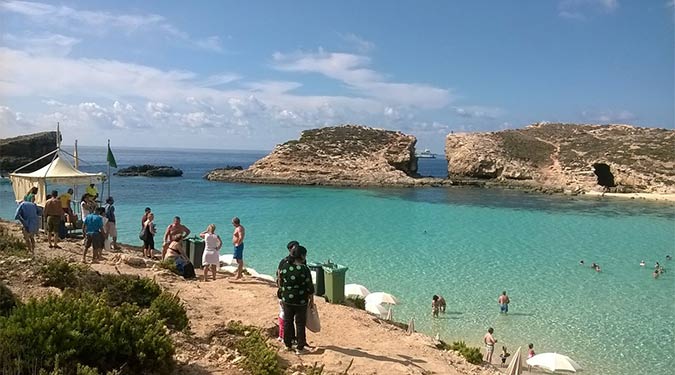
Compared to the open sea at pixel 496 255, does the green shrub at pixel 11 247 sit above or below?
above

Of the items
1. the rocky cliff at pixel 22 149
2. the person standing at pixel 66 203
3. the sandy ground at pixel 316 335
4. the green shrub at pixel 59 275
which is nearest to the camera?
the sandy ground at pixel 316 335

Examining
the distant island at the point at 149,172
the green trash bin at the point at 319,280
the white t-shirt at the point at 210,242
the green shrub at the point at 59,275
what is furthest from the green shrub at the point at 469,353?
the distant island at the point at 149,172

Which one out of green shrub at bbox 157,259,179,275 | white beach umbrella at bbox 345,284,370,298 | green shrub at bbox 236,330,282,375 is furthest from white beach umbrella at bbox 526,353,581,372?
green shrub at bbox 157,259,179,275

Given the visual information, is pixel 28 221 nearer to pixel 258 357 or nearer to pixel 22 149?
pixel 258 357

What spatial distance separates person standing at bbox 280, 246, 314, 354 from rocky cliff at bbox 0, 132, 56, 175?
79.3 metres

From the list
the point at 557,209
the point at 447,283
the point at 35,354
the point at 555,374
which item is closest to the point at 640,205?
the point at 557,209

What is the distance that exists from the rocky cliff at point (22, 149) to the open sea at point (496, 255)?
3047cm

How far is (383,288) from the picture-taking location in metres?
18.4

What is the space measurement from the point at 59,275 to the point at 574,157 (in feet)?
265

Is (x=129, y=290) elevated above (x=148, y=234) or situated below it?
below

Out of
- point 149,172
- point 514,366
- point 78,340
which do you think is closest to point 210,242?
point 78,340

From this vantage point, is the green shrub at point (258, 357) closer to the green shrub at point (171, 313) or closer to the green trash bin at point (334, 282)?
the green shrub at point (171, 313)

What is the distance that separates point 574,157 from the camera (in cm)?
7606

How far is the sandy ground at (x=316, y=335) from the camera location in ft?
23.5
